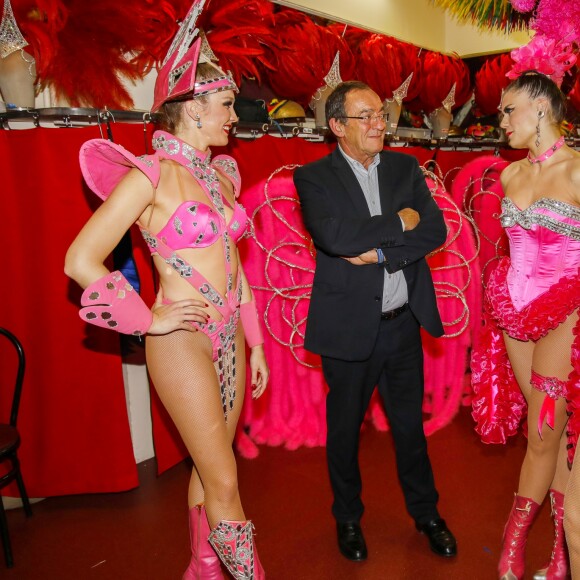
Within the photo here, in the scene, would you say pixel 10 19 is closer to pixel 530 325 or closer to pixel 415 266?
pixel 415 266

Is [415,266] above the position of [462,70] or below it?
below

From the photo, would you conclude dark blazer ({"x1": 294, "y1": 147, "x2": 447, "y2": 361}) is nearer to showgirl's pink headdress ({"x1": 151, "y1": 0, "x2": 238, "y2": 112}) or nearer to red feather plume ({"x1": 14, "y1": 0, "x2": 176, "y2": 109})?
showgirl's pink headdress ({"x1": 151, "y1": 0, "x2": 238, "y2": 112})

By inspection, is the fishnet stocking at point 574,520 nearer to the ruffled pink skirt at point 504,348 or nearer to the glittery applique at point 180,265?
the ruffled pink skirt at point 504,348

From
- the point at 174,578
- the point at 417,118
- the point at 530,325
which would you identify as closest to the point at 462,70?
the point at 417,118

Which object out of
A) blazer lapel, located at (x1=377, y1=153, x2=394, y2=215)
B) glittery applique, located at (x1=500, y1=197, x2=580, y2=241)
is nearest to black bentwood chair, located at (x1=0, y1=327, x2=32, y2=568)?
blazer lapel, located at (x1=377, y1=153, x2=394, y2=215)

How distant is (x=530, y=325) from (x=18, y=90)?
89.4 inches

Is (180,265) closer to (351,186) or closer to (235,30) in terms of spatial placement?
(351,186)

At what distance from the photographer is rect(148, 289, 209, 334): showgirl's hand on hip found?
1.84 m

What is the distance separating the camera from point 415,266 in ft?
8.00

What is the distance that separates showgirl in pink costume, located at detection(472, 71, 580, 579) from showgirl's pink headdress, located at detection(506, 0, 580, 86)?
74 millimetres

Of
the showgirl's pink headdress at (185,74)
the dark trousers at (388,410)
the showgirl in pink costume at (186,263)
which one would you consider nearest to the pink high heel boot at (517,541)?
the dark trousers at (388,410)

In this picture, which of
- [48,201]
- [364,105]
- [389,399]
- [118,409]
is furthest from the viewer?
[118,409]

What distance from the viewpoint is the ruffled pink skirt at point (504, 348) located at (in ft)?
7.01

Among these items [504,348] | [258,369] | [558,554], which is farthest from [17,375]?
[558,554]
